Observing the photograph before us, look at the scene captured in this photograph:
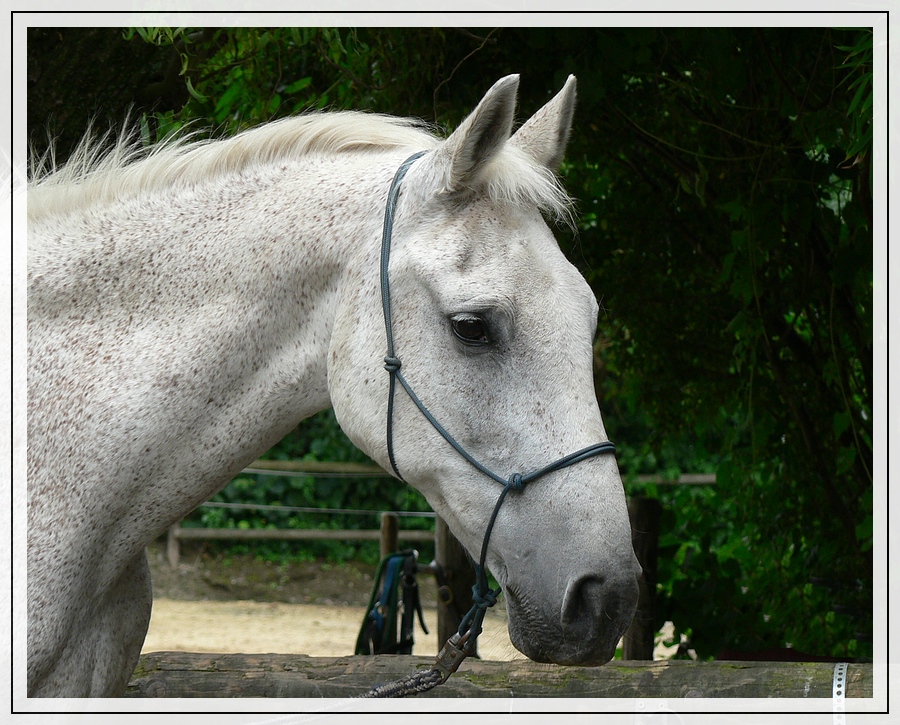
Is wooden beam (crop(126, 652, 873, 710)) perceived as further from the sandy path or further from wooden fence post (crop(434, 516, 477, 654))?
the sandy path

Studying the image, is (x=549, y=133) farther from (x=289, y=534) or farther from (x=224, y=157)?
(x=289, y=534)

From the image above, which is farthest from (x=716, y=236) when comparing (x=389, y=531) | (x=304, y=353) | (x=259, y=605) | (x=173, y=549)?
(x=173, y=549)

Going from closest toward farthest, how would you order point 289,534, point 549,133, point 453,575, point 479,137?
point 479,137
point 549,133
point 453,575
point 289,534

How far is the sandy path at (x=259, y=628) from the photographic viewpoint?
8.10 metres

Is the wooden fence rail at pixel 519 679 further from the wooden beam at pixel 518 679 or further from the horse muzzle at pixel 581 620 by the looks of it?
the horse muzzle at pixel 581 620

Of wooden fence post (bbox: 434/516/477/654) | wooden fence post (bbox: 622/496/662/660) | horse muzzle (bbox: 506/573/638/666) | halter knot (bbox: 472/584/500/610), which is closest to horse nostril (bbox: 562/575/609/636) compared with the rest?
horse muzzle (bbox: 506/573/638/666)

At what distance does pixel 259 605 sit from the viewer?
10180 mm

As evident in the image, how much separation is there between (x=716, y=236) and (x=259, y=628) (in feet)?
21.8

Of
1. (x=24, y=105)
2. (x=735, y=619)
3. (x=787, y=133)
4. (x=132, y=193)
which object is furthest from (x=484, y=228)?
(x=735, y=619)

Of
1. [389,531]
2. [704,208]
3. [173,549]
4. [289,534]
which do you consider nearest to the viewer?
[704,208]

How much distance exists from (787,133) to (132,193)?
→ 269 cm
